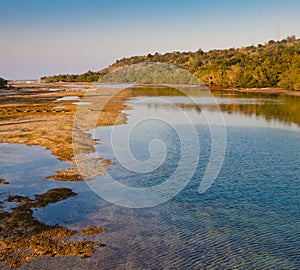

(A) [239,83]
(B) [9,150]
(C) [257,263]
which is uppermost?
(A) [239,83]

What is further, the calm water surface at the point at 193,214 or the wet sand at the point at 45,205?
the wet sand at the point at 45,205

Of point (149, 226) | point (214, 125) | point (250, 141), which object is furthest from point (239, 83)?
point (149, 226)

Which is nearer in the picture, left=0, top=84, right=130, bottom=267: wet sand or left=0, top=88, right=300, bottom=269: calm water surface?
left=0, top=88, right=300, bottom=269: calm water surface

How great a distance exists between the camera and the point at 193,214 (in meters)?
18.4

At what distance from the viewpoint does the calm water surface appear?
13.9 meters

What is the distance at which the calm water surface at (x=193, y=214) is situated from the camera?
13.9 metres

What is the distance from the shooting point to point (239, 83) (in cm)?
14312

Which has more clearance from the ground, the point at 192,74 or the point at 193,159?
the point at 192,74

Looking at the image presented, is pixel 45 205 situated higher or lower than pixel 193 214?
higher

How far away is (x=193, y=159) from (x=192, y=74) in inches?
6801

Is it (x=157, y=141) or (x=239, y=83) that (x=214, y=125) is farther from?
(x=239, y=83)

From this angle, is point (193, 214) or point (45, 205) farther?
point (45, 205)

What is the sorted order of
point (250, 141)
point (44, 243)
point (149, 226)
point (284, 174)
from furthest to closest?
point (250, 141), point (284, 174), point (149, 226), point (44, 243)

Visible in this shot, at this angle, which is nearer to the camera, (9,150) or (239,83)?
(9,150)
